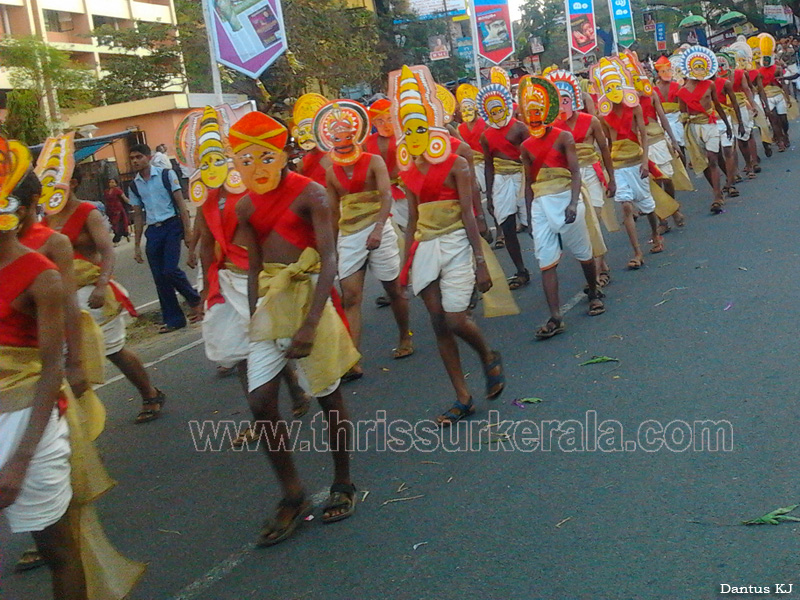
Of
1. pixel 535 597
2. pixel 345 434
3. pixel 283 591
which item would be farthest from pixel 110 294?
pixel 535 597

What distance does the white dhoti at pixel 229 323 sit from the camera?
20.4ft

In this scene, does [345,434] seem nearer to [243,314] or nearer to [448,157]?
[243,314]

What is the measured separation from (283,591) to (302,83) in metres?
21.6

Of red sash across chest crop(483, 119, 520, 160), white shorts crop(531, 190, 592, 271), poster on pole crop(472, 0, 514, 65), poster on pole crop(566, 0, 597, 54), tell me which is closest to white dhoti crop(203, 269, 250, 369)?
white shorts crop(531, 190, 592, 271)

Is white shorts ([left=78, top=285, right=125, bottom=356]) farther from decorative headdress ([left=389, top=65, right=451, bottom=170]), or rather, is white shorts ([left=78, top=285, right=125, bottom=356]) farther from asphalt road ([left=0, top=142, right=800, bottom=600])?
decorative headdress ([left=389, top=65, right=451, bottom=170])

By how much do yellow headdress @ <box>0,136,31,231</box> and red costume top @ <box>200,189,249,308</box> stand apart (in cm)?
290

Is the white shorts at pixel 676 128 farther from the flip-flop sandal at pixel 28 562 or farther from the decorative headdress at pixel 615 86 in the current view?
the flip-flop sandal at pixel 28 562

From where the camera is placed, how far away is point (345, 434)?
4.67 metres

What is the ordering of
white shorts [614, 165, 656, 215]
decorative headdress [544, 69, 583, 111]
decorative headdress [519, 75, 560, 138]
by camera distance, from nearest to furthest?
1. decorative headdress [519, 75, 560, 138]
2. decorative headdress [544, 69, 583, 111]
3. white shorts [614, 165, 656, 215]

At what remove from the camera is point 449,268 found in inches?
240

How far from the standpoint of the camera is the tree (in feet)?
111

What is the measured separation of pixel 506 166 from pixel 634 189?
1395mm

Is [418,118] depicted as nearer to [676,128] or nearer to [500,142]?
[500,142]

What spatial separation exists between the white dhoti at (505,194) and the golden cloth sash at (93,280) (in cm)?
471
